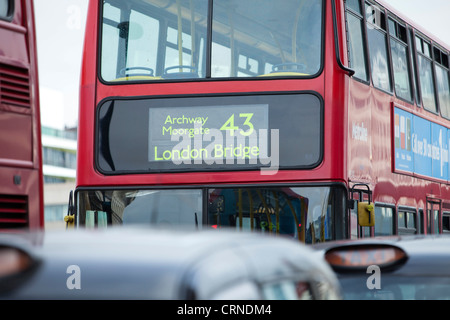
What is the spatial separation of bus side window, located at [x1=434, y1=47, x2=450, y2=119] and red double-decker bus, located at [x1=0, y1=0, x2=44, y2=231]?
280 inches

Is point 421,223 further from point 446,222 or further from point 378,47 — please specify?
point 378,47

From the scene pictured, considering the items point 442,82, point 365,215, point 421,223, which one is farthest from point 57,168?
point 365,215

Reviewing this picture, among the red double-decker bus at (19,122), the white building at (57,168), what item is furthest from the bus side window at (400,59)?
the white building at (57,168)

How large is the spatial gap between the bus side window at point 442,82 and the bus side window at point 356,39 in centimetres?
335

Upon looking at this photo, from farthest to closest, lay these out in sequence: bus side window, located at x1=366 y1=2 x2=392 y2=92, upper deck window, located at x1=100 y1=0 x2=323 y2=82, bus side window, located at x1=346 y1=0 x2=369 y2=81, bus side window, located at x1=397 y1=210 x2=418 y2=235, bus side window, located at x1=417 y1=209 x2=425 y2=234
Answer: bus side window, located at x1=417 y1=209 x2=425 y2=234, bus side window, located at x1=397 y1=210 x2=418 y2=235, bus side window, located at x1=366 y1=2 x2=392 y2=92, bus side window, located at x1=346 y1=0 x2=369 y2=81, upper deck window, located at x1=100 y1=0 x2=323 y2=82

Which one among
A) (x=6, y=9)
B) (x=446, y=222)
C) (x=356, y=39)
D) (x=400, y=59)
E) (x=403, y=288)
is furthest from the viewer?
(x=446, y=222)

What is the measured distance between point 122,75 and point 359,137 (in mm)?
2550

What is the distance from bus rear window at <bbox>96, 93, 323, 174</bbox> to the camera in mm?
8219

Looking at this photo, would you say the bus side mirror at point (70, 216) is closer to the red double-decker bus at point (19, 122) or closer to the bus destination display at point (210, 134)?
the bus destination display at point (210, 134)

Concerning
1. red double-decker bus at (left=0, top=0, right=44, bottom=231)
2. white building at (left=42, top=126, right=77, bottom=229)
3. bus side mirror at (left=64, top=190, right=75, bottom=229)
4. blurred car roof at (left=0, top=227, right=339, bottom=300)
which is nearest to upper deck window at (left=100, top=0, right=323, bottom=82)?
bus side mirror at (left=64, top=190, right=75, bottom=229)

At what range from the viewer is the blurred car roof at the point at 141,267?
2.21m

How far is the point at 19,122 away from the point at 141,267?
496 centimetres

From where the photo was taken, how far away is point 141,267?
2236 mm

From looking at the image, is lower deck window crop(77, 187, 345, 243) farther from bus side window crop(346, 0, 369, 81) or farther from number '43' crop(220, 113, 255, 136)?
bus side window crop(346, 0, 369, 81)
